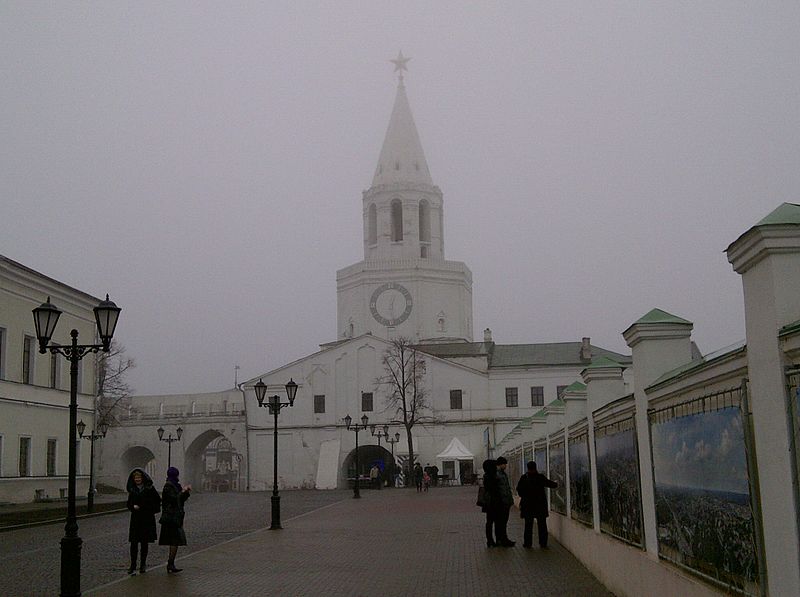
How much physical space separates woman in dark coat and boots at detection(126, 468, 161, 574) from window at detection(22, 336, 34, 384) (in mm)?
25721

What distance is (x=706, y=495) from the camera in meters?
7.25

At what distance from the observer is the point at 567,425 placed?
54.1 ft

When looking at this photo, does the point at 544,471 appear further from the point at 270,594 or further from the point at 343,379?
the point at 343,379

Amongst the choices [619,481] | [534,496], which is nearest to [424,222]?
[534,496]

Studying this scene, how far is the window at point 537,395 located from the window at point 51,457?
127ft

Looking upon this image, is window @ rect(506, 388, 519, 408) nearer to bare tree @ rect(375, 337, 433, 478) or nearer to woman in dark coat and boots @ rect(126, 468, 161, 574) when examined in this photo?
bare tree @ rect(375, 337, 433, 478)

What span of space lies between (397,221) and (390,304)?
23.2ft

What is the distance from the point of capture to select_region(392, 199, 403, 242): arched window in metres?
79.6

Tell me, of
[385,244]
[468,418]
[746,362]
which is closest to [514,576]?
[746,362]

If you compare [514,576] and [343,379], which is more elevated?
[343,379]

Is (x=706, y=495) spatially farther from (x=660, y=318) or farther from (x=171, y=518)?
(x=171, y=518)

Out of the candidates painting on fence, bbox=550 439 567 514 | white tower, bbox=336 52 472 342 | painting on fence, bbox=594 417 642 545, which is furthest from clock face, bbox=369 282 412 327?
painting on fence, bbox=594 417 642 545

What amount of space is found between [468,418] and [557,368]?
25.9ft

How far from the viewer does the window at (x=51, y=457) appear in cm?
4069
